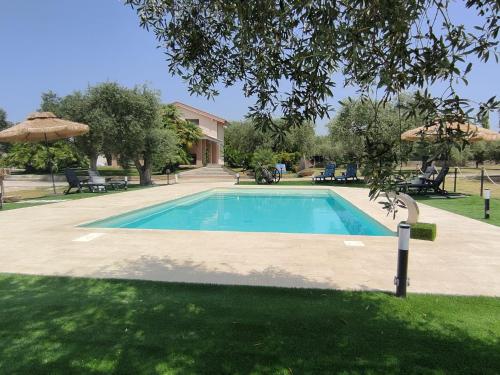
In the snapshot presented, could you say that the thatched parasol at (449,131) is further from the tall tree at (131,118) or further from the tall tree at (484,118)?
the tall tree at (131,118)

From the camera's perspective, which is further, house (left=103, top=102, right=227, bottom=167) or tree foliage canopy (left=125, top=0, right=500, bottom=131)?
house (left=103, top=102, right=227, bottom=167)

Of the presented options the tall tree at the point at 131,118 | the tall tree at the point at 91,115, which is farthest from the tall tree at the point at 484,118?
the tall tree at the point at 91,115

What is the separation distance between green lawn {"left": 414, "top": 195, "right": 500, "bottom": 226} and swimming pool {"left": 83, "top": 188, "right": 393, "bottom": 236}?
112 inches

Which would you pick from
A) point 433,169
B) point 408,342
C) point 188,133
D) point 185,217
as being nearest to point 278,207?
point 185,217

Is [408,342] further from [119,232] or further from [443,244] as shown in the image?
[119,232]

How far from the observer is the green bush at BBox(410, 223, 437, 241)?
7.76 meters

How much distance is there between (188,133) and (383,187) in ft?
118

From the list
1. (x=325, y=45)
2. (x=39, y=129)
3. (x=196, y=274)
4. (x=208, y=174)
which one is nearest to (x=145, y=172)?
(x=39, y=129)

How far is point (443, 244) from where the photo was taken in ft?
24.6

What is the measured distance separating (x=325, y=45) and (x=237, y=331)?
8.43 ft

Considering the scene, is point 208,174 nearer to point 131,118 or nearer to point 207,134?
point 207,134

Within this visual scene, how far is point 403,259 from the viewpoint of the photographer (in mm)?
4570

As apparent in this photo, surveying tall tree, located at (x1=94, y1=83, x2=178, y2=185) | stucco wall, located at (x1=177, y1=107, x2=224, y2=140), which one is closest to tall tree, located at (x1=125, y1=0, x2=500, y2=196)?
tall tree, located at (x1=94, y1=83, x2=178, y2=185)

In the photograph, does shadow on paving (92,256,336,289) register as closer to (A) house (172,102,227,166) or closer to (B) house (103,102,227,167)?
(B) house (103,102,227,167)
